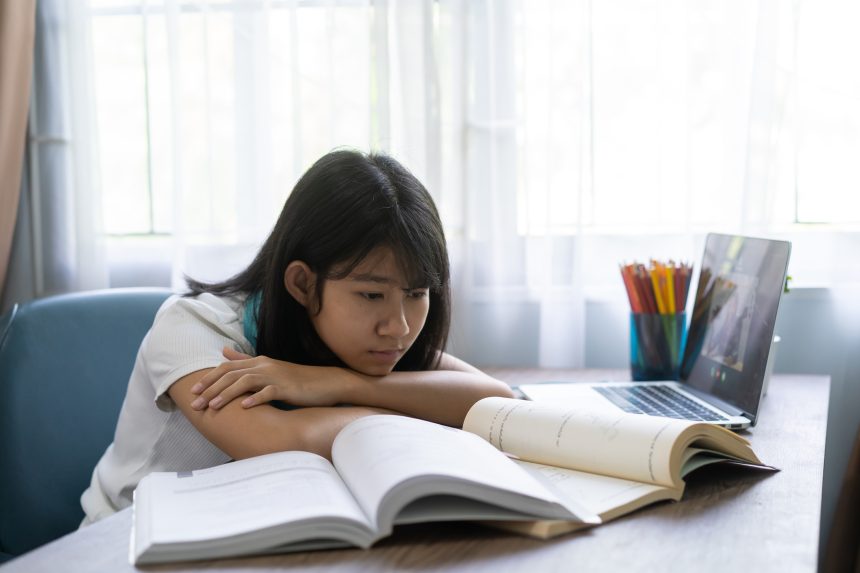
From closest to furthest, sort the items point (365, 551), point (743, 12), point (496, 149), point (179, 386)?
1. point (365, 551)
2. point (179, 386)
3. point (743, 12)
4. point (496, 149)

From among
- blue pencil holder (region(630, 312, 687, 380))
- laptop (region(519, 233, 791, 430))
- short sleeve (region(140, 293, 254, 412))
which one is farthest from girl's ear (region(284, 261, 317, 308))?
blue pencil holder (region(630, 312, 687, 380))

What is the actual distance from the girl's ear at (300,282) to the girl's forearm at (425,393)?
0.40ft

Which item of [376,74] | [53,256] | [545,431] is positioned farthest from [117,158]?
[545,431]

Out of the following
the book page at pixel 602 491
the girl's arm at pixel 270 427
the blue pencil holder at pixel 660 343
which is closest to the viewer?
the book page at pixel 602 491

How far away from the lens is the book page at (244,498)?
27.7 inches

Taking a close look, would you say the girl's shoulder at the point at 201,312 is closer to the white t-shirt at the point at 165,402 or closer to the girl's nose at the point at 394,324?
the white t-shirt at the point at 165,402

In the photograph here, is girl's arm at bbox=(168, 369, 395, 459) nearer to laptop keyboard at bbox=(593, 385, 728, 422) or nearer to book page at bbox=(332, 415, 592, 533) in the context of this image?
book page at bbox=(332, 415, 592, 533)

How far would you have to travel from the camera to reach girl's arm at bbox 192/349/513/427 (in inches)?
40.6

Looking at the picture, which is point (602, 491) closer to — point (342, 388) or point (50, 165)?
point (342, 388)

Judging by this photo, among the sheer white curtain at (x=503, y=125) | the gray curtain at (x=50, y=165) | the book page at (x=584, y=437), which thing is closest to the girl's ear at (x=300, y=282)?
the book page at (x=584, y=437)

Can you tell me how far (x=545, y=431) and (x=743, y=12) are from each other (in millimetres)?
1170

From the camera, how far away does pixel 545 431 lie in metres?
0.93

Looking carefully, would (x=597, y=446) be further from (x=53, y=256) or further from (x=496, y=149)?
(x=53, y=256)

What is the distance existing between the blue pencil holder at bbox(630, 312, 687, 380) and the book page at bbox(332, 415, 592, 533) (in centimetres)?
69
